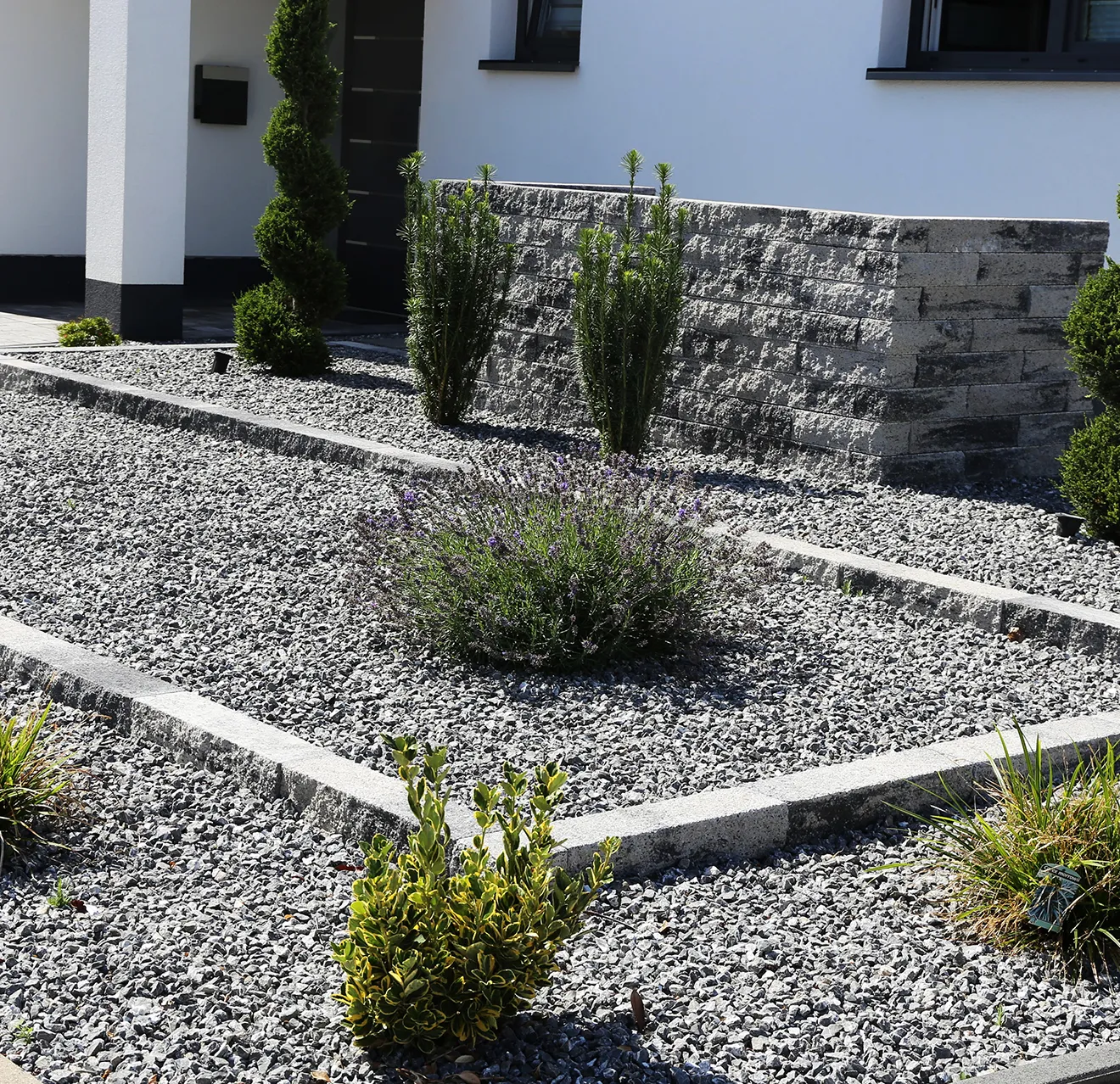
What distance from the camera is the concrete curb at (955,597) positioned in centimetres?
493

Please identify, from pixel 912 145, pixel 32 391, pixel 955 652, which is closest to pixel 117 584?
pixel 955 652

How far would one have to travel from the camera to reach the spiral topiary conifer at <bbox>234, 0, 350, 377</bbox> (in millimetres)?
9305

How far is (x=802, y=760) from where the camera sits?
12.5 feet

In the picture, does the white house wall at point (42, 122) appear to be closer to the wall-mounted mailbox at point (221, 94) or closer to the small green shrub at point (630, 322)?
the wall-mounted mailbox at point (221, 94)

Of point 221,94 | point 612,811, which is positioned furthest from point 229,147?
point 612,811

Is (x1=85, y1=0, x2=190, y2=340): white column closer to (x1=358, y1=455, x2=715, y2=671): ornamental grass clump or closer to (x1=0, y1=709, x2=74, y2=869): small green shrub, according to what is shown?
(x1=358, y1=455, x2=715, y2=671): ornamental grass clump

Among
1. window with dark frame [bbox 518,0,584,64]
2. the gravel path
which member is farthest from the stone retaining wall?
window with dark frame [bbox 518,0,584,64]

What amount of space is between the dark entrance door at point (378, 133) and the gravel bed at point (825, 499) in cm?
493

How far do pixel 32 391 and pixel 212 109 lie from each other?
625 centimetres

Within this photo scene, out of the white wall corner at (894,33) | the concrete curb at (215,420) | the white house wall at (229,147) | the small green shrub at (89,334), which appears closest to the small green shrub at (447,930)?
the concrete curb at (215,420)

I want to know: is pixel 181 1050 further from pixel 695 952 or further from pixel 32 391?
pixel 32 391

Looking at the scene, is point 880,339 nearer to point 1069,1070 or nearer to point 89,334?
point 1069,1070

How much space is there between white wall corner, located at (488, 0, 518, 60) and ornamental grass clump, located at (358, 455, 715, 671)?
7.87 m

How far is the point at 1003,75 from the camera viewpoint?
328 inches
